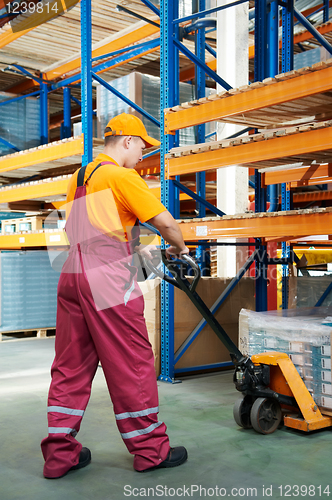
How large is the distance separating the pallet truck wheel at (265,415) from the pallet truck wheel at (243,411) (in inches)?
4.0

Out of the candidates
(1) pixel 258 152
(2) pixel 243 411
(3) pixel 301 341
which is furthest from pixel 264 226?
(2) pixel 243 411

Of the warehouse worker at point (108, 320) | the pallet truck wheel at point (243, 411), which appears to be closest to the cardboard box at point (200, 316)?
the pallet truck wheel at point (243, 411)

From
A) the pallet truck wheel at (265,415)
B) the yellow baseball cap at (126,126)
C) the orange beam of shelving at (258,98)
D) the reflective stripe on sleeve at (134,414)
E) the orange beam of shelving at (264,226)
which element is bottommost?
the pallet truck wheel at (265,415)

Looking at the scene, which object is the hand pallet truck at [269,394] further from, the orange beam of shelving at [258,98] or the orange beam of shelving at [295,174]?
the orange beam of shelving at [295,174]

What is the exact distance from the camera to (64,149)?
7.31 metres

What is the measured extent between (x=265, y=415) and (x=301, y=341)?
0.63m

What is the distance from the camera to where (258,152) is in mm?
4469

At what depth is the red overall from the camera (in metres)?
3.12

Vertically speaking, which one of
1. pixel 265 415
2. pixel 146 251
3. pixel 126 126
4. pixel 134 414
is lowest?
pixel 265 415

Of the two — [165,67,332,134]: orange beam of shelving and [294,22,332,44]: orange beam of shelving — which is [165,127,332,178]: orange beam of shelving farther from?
[294,22,332,44]: orange beam of shelving

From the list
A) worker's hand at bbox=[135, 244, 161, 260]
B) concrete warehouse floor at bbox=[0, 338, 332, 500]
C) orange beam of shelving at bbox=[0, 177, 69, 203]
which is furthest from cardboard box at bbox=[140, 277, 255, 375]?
worker's hand at bbox=[135, 244, 161, 260]

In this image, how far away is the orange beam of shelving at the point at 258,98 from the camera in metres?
3.96

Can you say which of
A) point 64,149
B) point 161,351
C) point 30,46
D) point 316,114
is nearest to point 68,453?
point 161,351

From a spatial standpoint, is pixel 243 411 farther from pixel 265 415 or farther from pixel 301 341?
pixel 301 341
